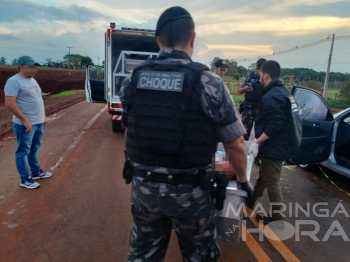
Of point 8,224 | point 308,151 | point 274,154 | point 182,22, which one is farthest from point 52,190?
point 308,151

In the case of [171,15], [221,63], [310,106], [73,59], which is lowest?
[310,106]

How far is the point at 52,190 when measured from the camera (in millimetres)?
4055

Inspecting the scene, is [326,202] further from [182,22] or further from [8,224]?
[8,224]

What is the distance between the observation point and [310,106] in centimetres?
448

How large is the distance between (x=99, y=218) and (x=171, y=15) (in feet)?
8.30

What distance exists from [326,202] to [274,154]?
1.57m

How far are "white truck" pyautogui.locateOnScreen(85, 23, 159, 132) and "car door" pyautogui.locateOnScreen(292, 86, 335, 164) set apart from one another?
361 cm

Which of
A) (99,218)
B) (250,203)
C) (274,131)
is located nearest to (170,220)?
(274,131)

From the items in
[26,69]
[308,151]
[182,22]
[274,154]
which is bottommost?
[308,151]

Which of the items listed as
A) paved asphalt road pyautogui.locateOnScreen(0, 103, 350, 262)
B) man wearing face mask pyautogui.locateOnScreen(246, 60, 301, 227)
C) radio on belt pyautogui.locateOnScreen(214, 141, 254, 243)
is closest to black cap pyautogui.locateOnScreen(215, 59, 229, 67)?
man wearing face mask pyautogui.locateOnScreen(246, 60, 301, 227)

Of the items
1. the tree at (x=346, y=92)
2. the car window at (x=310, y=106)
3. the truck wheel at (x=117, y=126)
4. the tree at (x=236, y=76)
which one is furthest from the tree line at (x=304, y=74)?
the car window at (x=310, y=106)

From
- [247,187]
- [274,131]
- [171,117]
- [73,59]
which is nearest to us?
[171,117]

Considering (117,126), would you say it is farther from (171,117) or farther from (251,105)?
(171,117)

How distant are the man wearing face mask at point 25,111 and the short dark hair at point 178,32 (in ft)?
9.24
